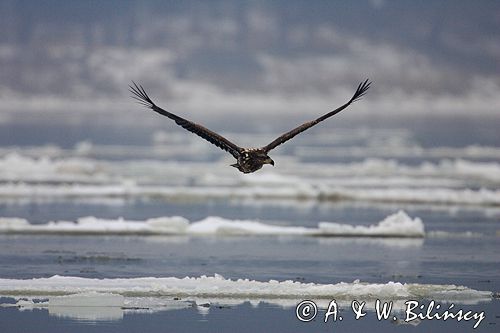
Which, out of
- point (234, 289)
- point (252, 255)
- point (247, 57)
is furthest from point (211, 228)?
point (247, 57)

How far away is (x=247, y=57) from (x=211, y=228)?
104 metres

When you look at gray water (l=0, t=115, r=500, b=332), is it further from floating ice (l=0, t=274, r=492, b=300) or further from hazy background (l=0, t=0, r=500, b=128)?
hazy background (l=0, t=0, r=500, b=128)

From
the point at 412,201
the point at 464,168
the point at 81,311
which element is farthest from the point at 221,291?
the point at 464,168

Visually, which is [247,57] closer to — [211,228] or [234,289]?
[211,228]

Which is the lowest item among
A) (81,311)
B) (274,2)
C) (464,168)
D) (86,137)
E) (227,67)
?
(81,311)

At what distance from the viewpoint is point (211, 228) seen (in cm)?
2083

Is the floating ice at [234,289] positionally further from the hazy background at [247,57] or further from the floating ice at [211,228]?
the hazy background at [247,57]

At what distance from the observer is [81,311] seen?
1454 cm

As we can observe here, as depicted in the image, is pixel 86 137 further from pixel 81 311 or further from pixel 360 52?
pixel 360 52

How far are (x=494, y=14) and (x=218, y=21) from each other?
25915mm

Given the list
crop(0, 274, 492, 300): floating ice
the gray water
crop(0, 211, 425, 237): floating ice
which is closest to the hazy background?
the gray water

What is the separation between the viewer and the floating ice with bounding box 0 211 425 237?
67.0 ft

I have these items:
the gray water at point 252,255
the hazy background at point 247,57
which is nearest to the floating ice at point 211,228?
the gray water at point 252,255

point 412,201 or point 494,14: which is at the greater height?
point 494,14
